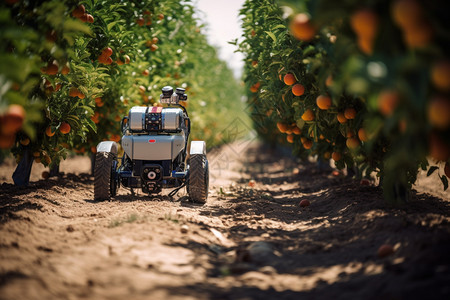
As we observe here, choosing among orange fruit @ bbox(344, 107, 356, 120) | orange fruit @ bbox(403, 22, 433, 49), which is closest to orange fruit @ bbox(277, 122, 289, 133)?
orange fruit @ bbox(344, 107, 356, 120)

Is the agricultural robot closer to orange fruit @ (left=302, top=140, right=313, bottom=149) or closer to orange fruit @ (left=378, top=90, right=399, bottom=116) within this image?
orange fruit @ (left=302, top=140, right=313, bottom=149)

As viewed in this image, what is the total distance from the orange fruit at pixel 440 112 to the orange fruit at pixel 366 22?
1.68 ft

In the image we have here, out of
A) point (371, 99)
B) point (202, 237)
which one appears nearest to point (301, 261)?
point (202, 237)

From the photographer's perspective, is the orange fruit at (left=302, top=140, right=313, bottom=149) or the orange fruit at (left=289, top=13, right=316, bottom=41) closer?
the orange fruit at (left=289, top=13, right=316, bottom=41)

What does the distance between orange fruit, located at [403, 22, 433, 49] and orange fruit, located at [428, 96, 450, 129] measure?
30 cm

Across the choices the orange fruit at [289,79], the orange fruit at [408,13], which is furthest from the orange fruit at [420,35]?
the orange fruit at [289,79]

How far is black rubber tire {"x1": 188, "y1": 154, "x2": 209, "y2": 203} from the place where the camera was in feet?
Answer: 18.3

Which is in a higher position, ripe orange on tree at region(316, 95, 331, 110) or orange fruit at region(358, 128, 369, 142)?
ripe orange on tree at region(316, 95, 331, 110)

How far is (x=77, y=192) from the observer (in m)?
6.52

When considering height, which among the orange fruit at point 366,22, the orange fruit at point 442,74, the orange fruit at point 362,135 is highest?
the orange fruit at point 366,22

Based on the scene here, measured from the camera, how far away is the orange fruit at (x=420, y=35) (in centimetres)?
213

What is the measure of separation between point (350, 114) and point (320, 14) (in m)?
1.93

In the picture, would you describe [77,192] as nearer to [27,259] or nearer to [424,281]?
[27,259]

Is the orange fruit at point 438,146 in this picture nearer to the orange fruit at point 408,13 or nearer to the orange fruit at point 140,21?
the orange fruit at point 408,13
